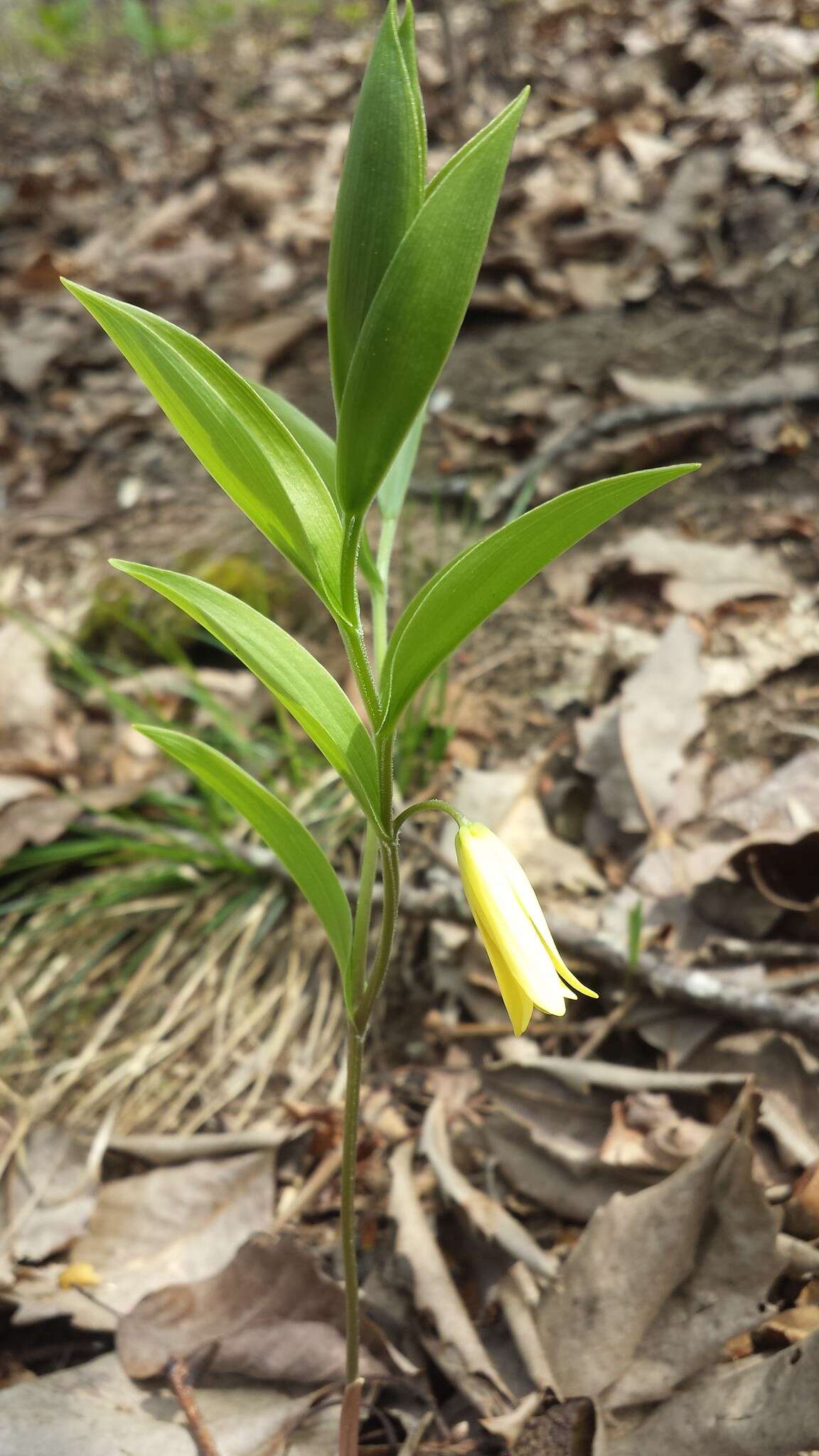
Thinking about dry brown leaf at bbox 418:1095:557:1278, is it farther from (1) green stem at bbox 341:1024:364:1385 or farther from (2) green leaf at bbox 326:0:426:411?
(2) green leaf at bbox 326:0:426:411

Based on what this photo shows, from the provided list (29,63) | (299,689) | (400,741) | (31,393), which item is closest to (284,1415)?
(299,689)

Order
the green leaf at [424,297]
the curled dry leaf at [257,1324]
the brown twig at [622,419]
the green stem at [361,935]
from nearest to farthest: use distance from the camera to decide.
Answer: the green leaf at [424,297] < the green stem at [361,935] < the curled dry leaf at [257,1324] < the brown twig at [622,419]

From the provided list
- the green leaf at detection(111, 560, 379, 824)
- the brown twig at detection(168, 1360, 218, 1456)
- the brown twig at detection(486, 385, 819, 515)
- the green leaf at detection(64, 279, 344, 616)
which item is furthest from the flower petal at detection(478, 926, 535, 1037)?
the brown twig at detection(486, 385, 819, 515)

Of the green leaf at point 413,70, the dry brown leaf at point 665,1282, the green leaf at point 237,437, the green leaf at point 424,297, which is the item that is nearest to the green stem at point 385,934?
the green leaf at point 237,437

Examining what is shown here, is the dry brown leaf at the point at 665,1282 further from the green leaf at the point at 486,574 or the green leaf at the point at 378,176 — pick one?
the green leaf at the point at 378,176

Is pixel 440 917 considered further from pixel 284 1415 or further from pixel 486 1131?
pixel 284 1415

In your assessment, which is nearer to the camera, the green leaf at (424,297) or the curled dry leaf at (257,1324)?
the green leaf at (424,297)
